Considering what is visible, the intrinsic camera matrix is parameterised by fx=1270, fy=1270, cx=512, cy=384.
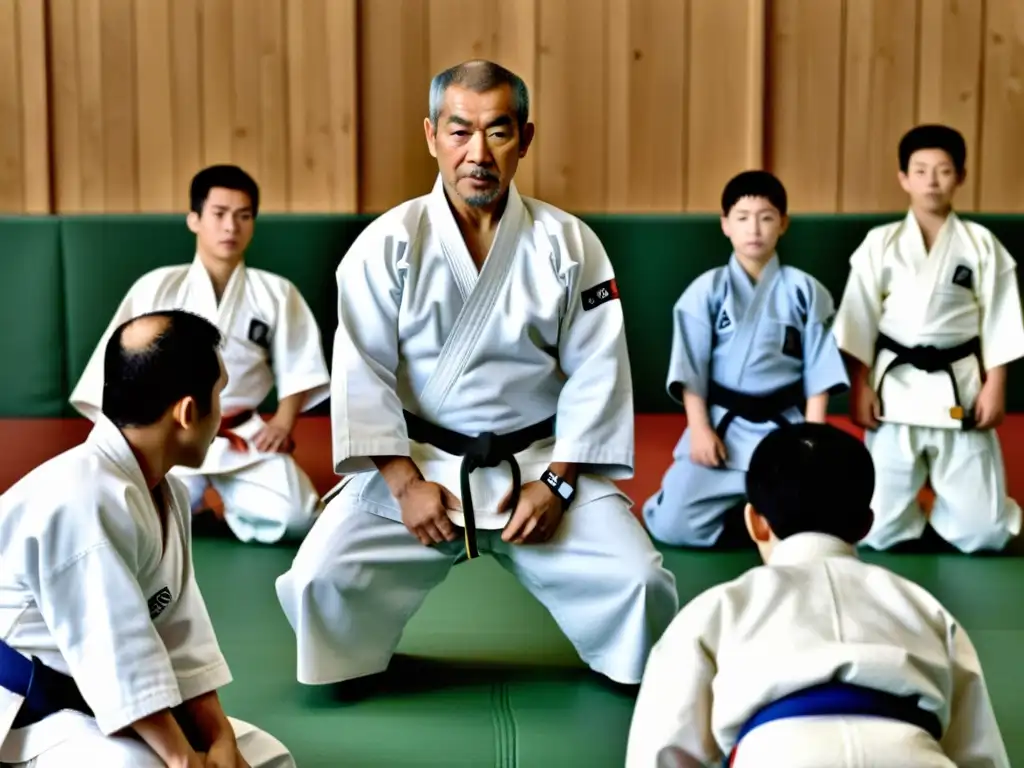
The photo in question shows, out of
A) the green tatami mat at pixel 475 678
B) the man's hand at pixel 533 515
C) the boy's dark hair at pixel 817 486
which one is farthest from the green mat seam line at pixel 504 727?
the boy's dark hair at pixel 817 486

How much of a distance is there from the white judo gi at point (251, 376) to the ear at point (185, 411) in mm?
2101

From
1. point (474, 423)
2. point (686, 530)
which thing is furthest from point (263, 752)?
point (686, 530)

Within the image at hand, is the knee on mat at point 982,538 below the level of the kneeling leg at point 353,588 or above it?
below

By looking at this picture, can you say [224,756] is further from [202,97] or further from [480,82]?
[202,97]

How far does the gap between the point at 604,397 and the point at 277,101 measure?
10.2 feet

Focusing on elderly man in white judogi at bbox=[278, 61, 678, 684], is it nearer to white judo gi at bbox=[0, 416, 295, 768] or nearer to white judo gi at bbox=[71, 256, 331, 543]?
white judo gi at bbox=[0, 416, 295, 768]

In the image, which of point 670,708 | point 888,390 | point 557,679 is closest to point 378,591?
point 557,679

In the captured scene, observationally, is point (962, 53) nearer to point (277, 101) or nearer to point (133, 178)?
point (277, 101)

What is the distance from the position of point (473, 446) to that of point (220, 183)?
6.61ft

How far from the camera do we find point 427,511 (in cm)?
280

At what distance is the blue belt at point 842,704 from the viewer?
1.73m

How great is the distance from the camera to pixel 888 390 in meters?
4.30

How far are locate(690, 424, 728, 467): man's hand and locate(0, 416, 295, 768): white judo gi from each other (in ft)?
8.10

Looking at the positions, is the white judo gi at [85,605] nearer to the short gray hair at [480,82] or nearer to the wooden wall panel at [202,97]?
the short gray hair at [480,82]
